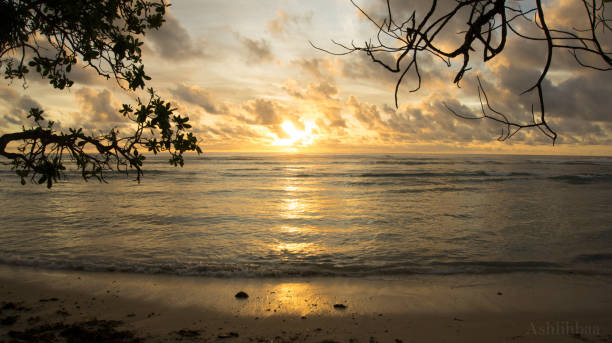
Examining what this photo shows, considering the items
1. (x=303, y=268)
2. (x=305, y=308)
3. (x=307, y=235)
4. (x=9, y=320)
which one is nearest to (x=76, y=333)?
(x=9, y=320)

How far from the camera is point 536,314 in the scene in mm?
5062

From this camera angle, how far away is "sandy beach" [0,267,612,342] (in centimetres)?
436

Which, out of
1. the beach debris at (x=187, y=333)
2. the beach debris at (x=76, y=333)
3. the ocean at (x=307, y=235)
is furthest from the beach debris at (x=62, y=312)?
the ocean at (x=307, y=235)

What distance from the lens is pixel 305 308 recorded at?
16.8ft

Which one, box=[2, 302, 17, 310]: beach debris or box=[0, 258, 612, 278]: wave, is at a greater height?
box=[2, 302, 17, 310]: beach debris

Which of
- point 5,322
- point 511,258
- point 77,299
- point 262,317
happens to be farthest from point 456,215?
point 5,322

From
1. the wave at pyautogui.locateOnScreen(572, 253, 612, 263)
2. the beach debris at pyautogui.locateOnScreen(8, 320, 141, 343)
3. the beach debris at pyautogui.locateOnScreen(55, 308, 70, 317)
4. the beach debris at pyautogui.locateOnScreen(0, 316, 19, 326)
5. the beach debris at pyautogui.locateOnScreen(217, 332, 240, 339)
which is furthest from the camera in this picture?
the wave at pyautogui.locateOnScreen(572, 253, 612, 263)

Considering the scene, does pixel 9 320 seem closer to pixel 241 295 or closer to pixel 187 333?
pixel 187 333

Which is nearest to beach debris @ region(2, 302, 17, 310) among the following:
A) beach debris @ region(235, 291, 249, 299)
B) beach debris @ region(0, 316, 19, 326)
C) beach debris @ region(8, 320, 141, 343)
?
beach debris @ region(0, 316, 19, 326)

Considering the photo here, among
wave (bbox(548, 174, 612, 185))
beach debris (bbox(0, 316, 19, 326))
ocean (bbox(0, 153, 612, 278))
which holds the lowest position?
ocean (bbox(0, 153, 612, 278))

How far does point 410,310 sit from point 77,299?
533 centimetres

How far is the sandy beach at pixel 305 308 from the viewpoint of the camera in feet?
14.3

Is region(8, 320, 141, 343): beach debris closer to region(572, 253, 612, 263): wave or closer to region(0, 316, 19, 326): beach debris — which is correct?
region(0, 316, 19, 326): beach debris

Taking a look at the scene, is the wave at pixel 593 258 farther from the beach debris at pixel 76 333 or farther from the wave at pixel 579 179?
the wave at pixel 579 179
